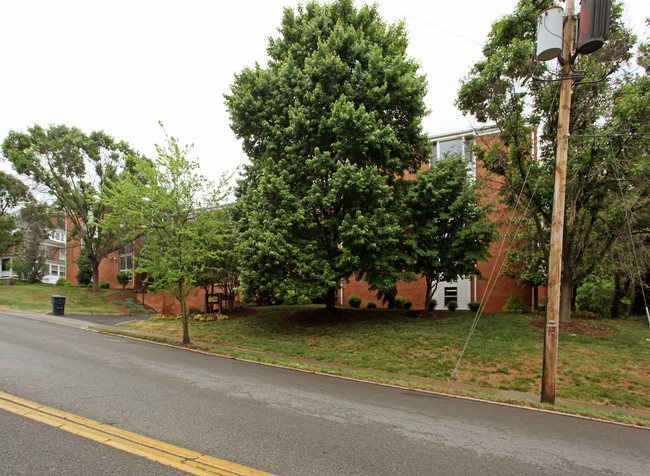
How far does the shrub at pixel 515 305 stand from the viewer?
20422 mm

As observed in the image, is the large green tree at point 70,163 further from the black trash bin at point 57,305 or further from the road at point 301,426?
the road at point 301,426

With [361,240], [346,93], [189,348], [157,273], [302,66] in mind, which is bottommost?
[189,348]

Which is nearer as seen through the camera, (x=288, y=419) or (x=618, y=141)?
(x=288, y=419)

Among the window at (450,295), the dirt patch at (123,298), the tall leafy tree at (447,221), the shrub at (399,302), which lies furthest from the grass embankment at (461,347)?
the dirt patch at (123,298)

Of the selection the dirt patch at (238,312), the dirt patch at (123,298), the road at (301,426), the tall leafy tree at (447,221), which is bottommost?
the dirt patch at (123,298)

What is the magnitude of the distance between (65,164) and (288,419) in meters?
34.8

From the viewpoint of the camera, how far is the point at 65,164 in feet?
101

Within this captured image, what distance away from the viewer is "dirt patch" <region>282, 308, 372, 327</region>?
16.5 metres

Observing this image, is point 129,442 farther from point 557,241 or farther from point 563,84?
point 563,84

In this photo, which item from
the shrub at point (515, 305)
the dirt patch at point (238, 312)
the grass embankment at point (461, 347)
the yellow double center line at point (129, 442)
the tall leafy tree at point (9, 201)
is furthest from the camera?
the tall leafy tree at point (9, 201)

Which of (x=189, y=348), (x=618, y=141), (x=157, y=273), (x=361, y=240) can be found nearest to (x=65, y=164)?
(x=157, y=273)

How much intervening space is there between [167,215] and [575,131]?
14676 millimetres

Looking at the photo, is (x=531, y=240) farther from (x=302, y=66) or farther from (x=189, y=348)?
(x=189, y=348)

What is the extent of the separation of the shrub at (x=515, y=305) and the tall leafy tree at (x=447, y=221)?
6699mm
